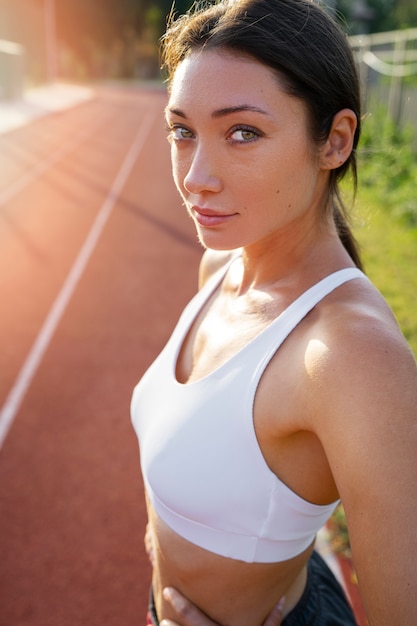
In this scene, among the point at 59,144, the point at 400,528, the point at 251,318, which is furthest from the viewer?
the point at 59,144

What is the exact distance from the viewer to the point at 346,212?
73.2 inches

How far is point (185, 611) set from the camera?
5.04ft

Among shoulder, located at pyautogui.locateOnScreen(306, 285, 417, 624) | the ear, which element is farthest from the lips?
shoulder, located at pyautogui.locateOnScreen(306, 285, 417, 624)

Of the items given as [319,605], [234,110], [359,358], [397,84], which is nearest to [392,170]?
[397,84]

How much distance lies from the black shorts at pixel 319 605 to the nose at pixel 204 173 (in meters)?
1.09

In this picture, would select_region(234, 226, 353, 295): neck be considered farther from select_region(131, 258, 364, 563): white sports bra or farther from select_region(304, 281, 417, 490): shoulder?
select_region(304, 281, 417, 490): shoulder

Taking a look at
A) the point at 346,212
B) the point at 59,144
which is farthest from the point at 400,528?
the point at 59,144

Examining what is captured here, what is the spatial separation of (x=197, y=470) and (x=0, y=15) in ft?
172

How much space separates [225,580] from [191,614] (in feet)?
0.40

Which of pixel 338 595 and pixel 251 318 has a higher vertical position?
pixel 251 318

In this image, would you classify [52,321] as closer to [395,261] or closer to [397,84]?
[395,261]

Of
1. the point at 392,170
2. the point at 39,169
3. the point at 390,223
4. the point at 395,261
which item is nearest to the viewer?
the point at 395,261

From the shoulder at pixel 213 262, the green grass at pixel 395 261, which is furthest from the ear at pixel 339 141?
the green grass at pixel 395 261

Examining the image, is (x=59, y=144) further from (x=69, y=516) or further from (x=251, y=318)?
(x=251, y=318)
